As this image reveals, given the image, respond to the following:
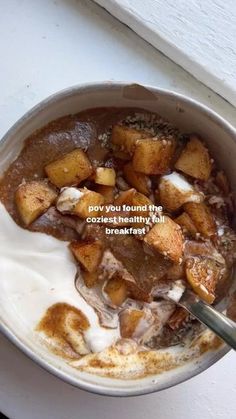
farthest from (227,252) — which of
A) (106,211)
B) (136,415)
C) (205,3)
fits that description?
(205,3)

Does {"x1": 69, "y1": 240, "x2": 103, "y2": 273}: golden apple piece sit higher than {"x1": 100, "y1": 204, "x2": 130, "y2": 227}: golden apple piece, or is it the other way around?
{"x1": 100, "y1": 204, "x2": 130, "y2": 227}: golden apple piece

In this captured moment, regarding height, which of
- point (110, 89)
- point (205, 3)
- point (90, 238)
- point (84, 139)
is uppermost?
point (205, 3)

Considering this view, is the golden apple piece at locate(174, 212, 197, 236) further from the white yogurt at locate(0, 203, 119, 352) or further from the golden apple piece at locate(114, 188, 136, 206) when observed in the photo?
the white yogurt at locate(0, 203, 119, 352)

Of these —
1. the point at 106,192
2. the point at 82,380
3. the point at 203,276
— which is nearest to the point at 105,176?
the point at 106,192

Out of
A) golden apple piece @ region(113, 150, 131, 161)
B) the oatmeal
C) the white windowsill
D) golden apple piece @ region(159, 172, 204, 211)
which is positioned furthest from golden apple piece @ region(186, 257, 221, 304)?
the white windowsill

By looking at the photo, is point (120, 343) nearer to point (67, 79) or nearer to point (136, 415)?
point (136, 415)

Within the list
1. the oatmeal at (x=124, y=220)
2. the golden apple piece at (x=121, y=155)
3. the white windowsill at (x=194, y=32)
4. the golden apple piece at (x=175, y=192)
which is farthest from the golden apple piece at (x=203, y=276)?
the white windowsill at (x=194, y=32)
